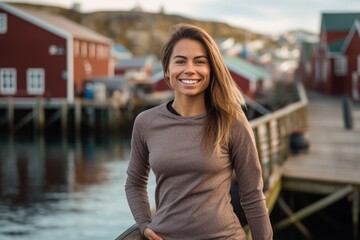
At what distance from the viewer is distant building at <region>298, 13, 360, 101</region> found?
138 ft

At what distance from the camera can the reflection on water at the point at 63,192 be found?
1616 centimetres

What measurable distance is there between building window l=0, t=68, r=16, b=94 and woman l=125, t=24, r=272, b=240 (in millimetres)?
42540

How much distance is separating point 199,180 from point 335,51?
45.0m

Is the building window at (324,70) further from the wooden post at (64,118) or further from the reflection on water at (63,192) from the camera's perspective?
the reflection on water at (63,192)

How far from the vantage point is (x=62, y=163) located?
91.9ft

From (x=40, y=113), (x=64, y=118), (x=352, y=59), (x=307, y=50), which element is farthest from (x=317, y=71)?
(x=40, y=113)

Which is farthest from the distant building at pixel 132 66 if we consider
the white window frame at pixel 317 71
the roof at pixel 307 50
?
the white window frame at pixel 317 71

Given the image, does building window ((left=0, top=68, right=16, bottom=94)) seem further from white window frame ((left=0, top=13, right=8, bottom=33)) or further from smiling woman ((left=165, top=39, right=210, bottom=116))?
smiling woman ((left=165, top=39, right=210, bottom=116))

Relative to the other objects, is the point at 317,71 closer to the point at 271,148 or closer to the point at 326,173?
the point at 326,173

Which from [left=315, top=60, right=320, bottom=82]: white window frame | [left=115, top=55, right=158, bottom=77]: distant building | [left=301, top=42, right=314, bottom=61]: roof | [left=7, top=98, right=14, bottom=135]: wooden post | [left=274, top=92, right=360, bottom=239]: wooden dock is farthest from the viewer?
[left=115, top=55, right=158, bottom=77]: distant building

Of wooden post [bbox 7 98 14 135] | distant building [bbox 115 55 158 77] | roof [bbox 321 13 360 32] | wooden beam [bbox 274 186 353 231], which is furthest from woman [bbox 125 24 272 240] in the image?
distant building [bbox 115 55 158 77]

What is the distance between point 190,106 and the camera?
9.66 ft

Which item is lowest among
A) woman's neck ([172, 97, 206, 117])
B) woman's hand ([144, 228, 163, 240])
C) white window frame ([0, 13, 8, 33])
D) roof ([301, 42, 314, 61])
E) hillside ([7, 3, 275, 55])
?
woman's hand ([144, 228, 163, 240])

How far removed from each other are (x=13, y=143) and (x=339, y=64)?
24.6 m
